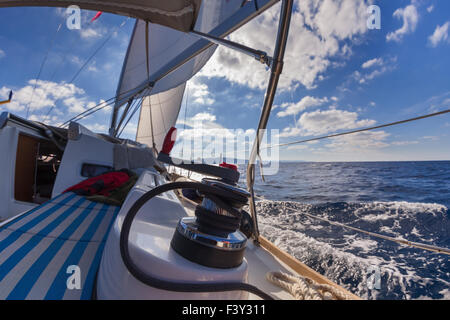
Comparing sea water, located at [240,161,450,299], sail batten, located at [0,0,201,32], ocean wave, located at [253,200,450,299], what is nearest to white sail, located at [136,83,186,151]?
ocean wave, located at [253,200,450,299]

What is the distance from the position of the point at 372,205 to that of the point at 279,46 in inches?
228

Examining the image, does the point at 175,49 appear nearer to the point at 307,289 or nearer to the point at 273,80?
the point at 273,80

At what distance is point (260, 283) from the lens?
0.73 m

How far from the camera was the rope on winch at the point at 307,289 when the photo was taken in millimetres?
632

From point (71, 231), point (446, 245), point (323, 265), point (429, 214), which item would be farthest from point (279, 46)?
point (429, 214)

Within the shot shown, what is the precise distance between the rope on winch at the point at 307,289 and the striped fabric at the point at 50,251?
57cm

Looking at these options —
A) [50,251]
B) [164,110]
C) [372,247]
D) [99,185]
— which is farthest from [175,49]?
[372,247]

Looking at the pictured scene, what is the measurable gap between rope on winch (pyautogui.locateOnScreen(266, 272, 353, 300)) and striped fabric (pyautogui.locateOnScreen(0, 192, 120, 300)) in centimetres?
57

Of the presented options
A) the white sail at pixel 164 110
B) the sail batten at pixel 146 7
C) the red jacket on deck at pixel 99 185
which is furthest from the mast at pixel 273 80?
the white sail at pixel 164 110

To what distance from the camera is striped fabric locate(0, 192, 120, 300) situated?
1.78 feet

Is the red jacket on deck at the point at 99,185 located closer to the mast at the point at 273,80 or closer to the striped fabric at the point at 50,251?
the striped fabric at the point at 50,251

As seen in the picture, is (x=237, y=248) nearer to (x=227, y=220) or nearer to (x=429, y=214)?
(x=227, y=220)

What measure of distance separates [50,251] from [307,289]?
2.93 ft

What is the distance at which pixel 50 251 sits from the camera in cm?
75
